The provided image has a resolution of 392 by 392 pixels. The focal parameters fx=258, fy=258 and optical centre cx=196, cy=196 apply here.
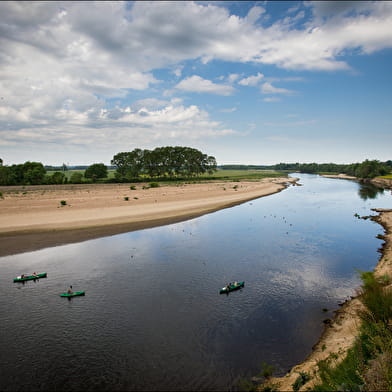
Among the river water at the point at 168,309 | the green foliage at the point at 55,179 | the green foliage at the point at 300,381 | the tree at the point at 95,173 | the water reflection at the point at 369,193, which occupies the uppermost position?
the tree at the point at 95,173

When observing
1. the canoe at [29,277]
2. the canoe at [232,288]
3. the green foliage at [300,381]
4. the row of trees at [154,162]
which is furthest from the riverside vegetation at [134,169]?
the green foliage at [300,381]

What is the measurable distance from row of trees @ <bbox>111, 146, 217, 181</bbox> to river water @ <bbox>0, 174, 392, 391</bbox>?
115301mm

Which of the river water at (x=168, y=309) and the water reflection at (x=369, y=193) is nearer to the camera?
the river water at (x=168, y=309)

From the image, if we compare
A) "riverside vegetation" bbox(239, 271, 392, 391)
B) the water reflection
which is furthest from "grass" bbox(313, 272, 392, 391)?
the water reflection

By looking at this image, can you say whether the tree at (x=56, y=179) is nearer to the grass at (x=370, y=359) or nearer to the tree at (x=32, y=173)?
the tree at (x=32, y=173)

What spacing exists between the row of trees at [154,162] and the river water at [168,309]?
115 m

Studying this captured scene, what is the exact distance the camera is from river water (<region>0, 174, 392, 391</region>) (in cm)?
1444

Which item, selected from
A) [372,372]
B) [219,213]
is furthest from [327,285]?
[219,213]

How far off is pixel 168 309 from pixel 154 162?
135m

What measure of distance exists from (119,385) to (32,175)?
13357cm

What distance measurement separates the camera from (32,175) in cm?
12300

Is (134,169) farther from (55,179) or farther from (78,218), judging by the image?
(78,218)

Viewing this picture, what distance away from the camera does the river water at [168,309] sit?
14.4 meters

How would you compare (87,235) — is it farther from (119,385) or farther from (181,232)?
(119,385)
